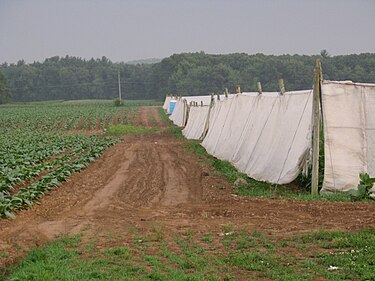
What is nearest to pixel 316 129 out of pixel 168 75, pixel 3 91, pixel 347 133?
pixel 347 133

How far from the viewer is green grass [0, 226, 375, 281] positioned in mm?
5551

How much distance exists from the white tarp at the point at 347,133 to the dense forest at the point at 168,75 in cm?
5020

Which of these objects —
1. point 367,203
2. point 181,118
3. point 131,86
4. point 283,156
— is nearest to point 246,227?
point 367,203

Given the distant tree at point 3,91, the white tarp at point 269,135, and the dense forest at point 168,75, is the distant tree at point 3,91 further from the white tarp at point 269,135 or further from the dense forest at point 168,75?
the white tarp at point 269,135

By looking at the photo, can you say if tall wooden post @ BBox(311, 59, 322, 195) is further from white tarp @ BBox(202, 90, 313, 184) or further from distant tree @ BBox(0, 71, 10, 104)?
distant tree @ BBox(0, 71, 10, 104)

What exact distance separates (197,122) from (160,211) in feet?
57.1

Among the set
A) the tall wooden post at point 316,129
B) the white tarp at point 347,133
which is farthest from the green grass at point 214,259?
the white tarp at point 347,133

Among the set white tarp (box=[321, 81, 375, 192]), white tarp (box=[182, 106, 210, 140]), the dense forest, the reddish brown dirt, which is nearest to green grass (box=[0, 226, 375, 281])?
the reddish brown dirt

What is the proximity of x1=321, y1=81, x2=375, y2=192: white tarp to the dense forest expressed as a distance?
50.2m

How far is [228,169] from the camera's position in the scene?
14.5 m

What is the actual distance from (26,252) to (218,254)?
2.55 m

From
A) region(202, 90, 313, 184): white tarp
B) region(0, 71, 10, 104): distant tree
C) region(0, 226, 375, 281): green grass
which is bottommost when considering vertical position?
region(0, 226, 375, 281): green grass

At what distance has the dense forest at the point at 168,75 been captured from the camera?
70812mm

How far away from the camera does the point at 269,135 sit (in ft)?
42.3
